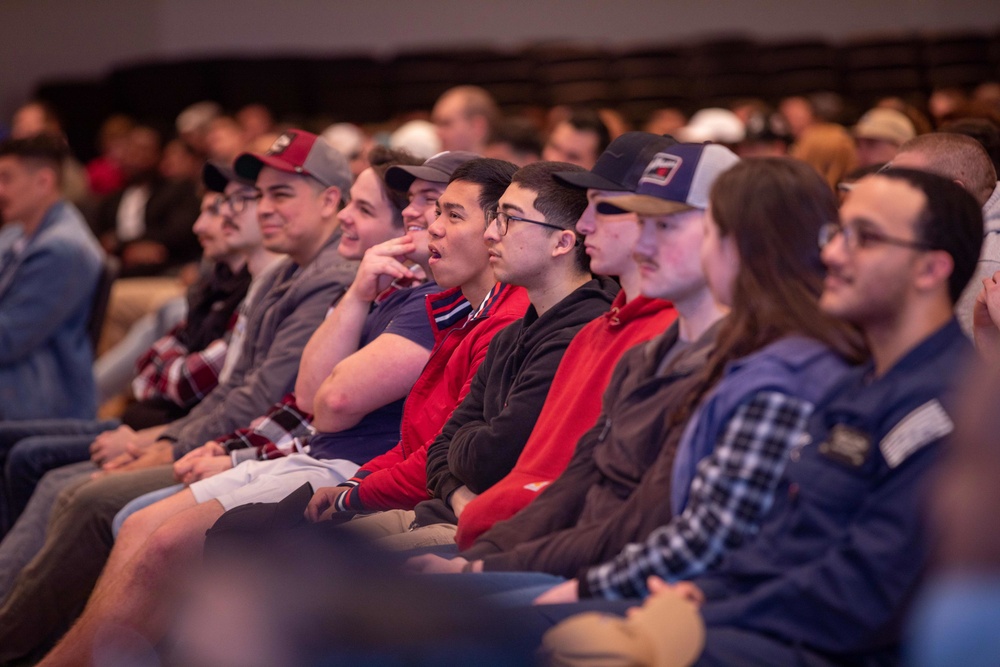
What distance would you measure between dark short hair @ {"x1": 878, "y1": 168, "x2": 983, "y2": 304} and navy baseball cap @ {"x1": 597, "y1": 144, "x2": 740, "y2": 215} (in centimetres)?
37

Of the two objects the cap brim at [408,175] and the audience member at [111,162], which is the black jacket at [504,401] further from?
the audience member at [111,162]

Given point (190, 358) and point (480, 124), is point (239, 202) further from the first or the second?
point (480, 124)

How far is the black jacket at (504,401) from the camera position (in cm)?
263

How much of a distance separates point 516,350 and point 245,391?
1.32 meters

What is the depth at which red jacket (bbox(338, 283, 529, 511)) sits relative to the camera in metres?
2.96

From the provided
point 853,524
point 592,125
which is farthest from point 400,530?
Result: point 592,125

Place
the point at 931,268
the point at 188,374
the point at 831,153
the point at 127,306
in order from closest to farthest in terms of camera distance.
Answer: the point at 931,268 < the point at 188,374 < the point at 831,153 < the point at 127,306

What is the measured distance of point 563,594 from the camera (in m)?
2.06

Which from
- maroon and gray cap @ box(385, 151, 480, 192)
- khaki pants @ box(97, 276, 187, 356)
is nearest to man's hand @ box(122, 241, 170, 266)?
khaki pants @ box(97, 276, 187, 356)

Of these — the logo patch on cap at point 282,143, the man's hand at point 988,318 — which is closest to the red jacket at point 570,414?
the man's hand at point 988,318

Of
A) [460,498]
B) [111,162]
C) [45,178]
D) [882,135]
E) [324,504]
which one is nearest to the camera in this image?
[460,498]

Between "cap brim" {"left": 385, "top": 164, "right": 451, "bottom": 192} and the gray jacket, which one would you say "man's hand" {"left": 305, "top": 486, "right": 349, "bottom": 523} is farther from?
"cap brim" {"left": 385, "top": 164, "right": 451, "bottom": 192}

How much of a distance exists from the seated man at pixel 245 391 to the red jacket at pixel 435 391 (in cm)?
70

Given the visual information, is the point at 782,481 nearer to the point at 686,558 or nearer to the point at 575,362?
the point at 686,558
